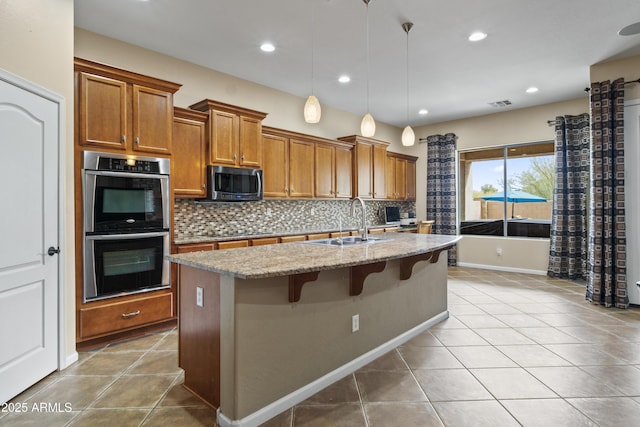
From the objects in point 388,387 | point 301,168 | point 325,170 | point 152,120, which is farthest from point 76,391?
point 325,170

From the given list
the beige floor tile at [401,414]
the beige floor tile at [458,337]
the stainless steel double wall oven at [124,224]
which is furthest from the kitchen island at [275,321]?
the stainless steel double wall oven at [124,224]

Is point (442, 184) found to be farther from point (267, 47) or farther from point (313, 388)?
point (313, 388)

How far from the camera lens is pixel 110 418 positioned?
1.95 metres

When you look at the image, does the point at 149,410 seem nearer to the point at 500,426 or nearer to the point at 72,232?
the point at 72,232

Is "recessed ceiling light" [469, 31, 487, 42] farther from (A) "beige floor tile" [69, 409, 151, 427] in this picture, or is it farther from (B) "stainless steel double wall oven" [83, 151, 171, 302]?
(A) "beige floor tile" [69, 409, 151, 427]

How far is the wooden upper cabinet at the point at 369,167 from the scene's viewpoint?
6.00 m

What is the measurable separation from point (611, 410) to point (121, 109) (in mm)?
4231

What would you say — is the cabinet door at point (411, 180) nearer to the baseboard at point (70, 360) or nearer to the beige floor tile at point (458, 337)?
the beige floor tile at point (458, 337)

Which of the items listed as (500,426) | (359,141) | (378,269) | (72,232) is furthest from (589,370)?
(359,141)

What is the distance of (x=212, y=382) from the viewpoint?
2.05 metres

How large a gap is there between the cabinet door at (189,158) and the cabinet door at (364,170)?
287cm

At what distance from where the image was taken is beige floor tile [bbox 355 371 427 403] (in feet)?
7.15

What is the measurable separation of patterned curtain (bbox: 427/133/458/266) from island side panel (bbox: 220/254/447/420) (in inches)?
162

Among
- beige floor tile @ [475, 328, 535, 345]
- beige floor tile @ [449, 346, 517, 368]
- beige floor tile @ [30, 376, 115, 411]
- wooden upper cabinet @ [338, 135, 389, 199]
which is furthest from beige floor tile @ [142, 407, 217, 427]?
wooden upper cabinet @ [338, 135, 389, 199]
